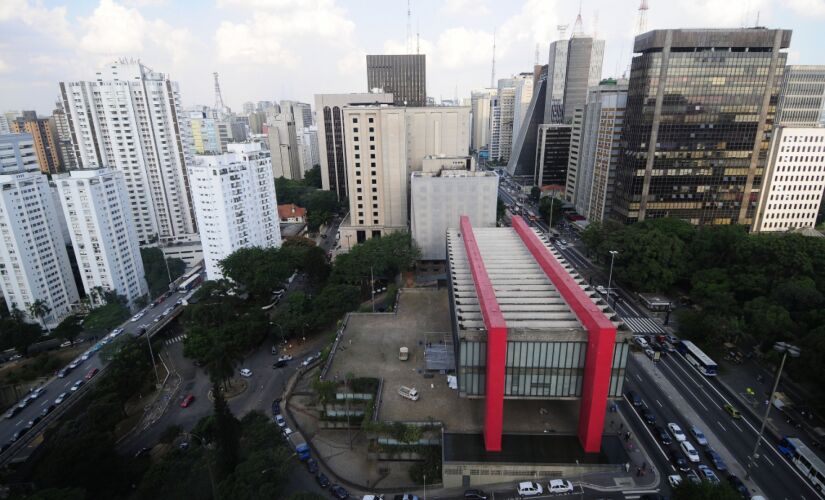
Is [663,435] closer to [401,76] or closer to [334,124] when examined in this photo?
[334,124]

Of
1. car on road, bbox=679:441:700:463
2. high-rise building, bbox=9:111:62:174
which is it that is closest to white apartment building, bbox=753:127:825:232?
car on road, bbox=679:441:700:463

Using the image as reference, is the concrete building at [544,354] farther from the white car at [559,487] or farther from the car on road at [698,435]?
the car on road at [698,435]

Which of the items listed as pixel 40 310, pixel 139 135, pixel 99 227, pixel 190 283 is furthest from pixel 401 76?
pixel 40 310

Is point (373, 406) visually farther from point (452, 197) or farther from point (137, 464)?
point (452, 197)

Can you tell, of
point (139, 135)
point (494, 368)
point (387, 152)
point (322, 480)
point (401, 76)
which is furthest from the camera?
point (401, 76)

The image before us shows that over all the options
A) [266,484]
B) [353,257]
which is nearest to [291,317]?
[353,257]

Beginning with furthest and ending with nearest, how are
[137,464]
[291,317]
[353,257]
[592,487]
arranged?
[353,257] → [291,317] → [137,464] → [592,487]

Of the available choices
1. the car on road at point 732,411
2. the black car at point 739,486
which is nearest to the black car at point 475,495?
the black car at point 739,486
